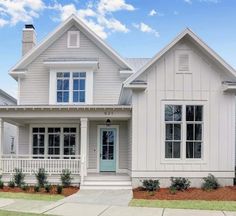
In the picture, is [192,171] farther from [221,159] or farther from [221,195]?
[221,195]

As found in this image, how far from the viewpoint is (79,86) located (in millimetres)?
22766

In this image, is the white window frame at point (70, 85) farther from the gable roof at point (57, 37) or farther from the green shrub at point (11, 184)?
the green shrub at point (11, 184)

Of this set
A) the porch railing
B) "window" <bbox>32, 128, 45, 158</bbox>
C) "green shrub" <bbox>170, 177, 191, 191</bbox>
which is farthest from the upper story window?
"green shrub" <bbox>170, 177, 191, 191</bbox>

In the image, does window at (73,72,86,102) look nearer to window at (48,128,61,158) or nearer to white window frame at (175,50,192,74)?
window at (48,128,61,158)

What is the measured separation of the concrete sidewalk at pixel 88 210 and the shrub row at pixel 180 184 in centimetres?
427

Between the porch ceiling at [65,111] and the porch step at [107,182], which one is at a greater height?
the porch ceiling at [65,111]

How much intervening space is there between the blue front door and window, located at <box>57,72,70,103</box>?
9.04 ft

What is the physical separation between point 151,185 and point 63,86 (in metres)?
8.56

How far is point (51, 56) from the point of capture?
2327 centimetres

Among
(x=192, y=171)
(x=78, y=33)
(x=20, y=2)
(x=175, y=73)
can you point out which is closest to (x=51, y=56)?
(x=78, y=33)

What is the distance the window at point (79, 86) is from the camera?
74.4 feet

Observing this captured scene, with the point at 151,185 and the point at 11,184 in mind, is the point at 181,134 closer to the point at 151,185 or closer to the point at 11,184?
the point at 151,185

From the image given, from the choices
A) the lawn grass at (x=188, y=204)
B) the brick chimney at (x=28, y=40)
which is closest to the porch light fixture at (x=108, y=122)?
the lawn grass at (x=188, y=204)

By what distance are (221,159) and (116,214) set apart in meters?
7.80
